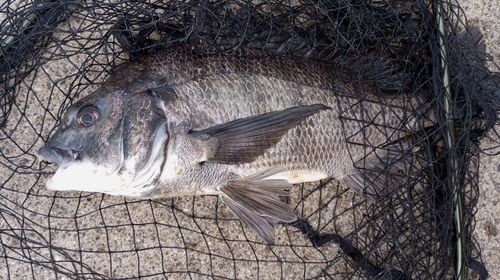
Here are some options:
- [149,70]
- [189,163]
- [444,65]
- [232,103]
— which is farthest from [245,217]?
[444,65]

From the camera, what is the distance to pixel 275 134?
2.06m

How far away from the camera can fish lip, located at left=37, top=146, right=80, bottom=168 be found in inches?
74.4

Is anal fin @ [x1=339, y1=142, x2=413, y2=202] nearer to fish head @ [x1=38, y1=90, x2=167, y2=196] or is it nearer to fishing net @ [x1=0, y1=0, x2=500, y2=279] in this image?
fishing net @ [x1=0, y1=0, x2=500, y2=279]

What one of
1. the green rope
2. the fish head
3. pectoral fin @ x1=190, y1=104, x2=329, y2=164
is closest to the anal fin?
the green rope

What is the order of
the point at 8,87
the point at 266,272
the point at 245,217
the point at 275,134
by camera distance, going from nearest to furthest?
the point at 275,134
the point at 245,217
the point at 8,87
the point at 266,272

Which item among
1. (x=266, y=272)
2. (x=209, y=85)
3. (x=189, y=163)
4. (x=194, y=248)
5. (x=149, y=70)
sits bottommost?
(x=266, y=272)

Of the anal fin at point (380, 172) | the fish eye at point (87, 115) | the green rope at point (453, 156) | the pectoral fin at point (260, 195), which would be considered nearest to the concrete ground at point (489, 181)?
the green rope at point (453, 156)

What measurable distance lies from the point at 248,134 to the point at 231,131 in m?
0.08

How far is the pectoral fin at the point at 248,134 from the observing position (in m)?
2.04

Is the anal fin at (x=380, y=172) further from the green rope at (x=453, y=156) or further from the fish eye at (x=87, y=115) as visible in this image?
the fish eye at (x=87, y=115)

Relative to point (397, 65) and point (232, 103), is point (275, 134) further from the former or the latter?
point (397, 65)

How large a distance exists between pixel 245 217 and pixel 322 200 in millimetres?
650

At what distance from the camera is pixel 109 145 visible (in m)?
1.96

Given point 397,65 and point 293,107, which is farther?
point 397,65
